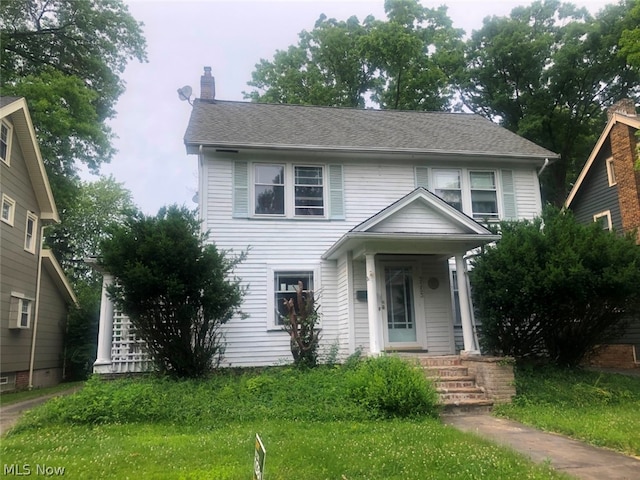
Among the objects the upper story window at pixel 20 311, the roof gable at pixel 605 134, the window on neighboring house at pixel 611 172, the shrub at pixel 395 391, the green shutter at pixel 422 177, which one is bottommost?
the shrub at pixel 395 391

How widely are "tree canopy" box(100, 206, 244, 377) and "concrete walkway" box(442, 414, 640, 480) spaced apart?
4.80 m

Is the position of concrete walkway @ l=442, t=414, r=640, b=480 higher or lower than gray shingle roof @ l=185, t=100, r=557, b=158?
lower

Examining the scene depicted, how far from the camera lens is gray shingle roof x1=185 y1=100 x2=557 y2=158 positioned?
12062 mm

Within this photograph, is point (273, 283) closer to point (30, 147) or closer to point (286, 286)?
point (286, 286)

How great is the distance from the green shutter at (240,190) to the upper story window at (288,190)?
0.65ft

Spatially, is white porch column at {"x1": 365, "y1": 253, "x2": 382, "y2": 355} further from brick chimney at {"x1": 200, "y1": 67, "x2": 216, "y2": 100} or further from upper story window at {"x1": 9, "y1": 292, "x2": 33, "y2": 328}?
upper story window at {"x1": 9, "y1": 292, "x2": 33, "y2": 328}

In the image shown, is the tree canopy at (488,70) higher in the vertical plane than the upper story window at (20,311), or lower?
higher

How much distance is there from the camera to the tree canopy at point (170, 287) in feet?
29.6

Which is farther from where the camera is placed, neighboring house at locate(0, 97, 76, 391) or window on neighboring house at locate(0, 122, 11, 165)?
window on neighboring house at locate(0, 122, 11, 165)

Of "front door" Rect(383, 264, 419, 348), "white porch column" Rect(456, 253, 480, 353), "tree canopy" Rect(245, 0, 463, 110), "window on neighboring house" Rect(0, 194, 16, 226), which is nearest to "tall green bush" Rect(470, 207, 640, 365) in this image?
"white porch column" Rect(456, 253, 480, 353)

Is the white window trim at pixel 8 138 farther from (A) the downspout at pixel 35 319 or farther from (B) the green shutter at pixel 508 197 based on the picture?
(B) the green shutter at pixel 508 197

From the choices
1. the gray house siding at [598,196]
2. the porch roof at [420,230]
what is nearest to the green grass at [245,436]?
the porch roof at [420,230]

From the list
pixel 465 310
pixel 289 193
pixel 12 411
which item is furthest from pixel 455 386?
pixel 12 411

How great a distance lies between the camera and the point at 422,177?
12727 millimetres
